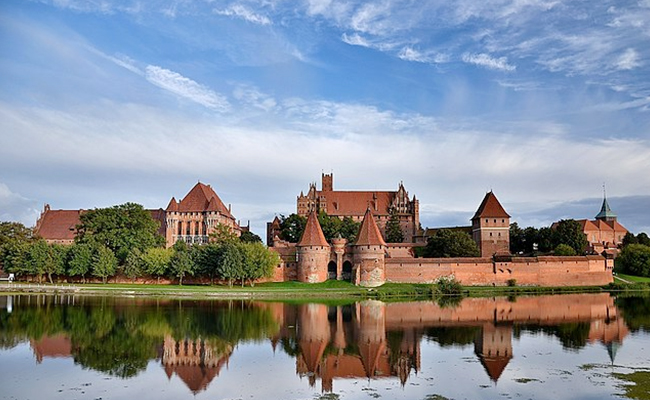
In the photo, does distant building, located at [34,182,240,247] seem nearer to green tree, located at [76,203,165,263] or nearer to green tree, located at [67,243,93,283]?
green tree, located at [76,203,165,263]

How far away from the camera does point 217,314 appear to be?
108 ft

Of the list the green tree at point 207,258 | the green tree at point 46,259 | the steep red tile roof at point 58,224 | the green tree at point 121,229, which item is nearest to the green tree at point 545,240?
the green tree at point 207,258

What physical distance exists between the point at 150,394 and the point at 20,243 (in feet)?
146

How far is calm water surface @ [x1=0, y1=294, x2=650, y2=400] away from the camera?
54.1 feet

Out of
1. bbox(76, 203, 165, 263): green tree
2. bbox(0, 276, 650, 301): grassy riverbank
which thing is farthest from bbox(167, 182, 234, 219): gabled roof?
bbox(0, 276, 650, 301): grassy riverbank

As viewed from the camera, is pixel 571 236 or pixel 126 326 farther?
pixel 571 236

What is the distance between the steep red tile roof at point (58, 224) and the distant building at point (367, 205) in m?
27.6

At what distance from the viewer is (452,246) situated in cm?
5609

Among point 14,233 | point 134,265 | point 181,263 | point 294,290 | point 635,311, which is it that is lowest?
point 635,311

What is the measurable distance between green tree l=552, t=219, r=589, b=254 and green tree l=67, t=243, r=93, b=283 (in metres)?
44.7

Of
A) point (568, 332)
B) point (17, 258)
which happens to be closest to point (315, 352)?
point (568, 332)

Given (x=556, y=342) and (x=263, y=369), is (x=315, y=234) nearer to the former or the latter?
(x=556, y=342)

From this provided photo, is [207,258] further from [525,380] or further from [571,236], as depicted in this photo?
[525,380]

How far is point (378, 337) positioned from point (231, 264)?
83.3 ft
